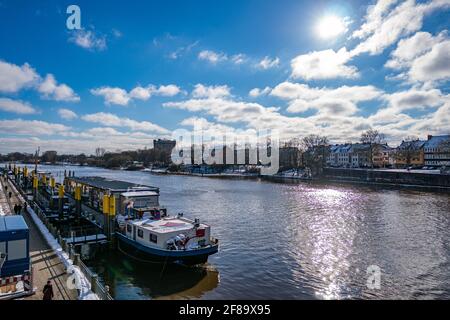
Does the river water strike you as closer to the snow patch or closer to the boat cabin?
the boat cabin

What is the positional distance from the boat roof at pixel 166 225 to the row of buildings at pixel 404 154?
110604mm

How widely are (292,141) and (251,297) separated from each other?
13767 cm

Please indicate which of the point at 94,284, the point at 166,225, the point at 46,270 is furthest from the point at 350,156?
the point at 94,284

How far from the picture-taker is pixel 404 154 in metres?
134

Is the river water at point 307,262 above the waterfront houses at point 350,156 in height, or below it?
below

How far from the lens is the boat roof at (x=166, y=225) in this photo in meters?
24.1

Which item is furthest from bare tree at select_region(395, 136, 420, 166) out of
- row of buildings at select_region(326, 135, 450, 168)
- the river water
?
the river water

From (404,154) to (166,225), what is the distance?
132 meters

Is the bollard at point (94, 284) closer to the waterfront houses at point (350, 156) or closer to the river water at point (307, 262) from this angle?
the river water at point (307, 262)

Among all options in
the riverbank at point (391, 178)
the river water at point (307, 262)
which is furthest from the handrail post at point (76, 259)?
the riverbank at point (391, 178)

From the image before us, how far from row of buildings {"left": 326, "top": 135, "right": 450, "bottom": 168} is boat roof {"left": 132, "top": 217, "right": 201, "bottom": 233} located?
4354 inches

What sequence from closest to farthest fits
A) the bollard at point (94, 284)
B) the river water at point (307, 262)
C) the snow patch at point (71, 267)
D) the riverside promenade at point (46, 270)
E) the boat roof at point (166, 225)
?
the snow patch at point (71, 267)
the riverside promenade at point (46, 270)
the bollard at point (94, 284)
the river water at point (307, 262)
the boat roof at point (166, 225)

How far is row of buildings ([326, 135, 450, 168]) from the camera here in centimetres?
12670
